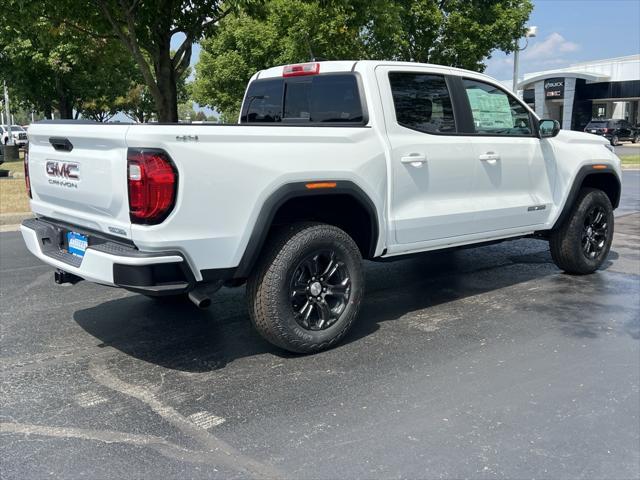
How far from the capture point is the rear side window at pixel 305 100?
475 cm

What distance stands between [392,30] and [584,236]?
1245 centimetres

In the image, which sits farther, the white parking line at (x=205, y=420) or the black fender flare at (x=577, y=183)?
the black fender flare at (x=577, y=183)

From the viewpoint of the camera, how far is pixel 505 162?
216 inches

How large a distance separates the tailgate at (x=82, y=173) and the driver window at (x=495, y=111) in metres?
3.04

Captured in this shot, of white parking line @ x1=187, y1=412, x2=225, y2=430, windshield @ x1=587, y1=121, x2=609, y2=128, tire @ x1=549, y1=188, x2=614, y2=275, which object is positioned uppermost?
windshield @ x1=587, y1=121, x2=609, y2=128

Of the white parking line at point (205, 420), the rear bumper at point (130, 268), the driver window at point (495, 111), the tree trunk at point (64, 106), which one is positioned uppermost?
the tree trunk at point (64, 106)

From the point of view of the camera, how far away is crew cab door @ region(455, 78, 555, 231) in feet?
17.4

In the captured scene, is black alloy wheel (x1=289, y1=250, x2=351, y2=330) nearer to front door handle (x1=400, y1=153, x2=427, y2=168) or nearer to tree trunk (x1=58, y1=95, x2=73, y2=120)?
front door handle (x1=400, y1=153, x2=427, y2=168)

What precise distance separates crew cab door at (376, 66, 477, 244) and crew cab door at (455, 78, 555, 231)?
0.18 m

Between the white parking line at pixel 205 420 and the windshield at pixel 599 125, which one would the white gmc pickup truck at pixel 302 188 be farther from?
the windshield at pixel 599 125

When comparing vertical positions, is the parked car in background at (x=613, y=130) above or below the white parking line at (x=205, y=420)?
above

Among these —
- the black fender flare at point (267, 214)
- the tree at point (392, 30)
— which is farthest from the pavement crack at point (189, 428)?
the tree at point (392, 30)

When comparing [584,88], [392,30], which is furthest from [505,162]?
[584,88]

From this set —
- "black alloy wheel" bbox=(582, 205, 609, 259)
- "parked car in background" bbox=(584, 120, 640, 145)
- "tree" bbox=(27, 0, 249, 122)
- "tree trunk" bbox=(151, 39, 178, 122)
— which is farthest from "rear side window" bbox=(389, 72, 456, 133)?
"parked car in background" bbox=(584, 120, 640, 145)
